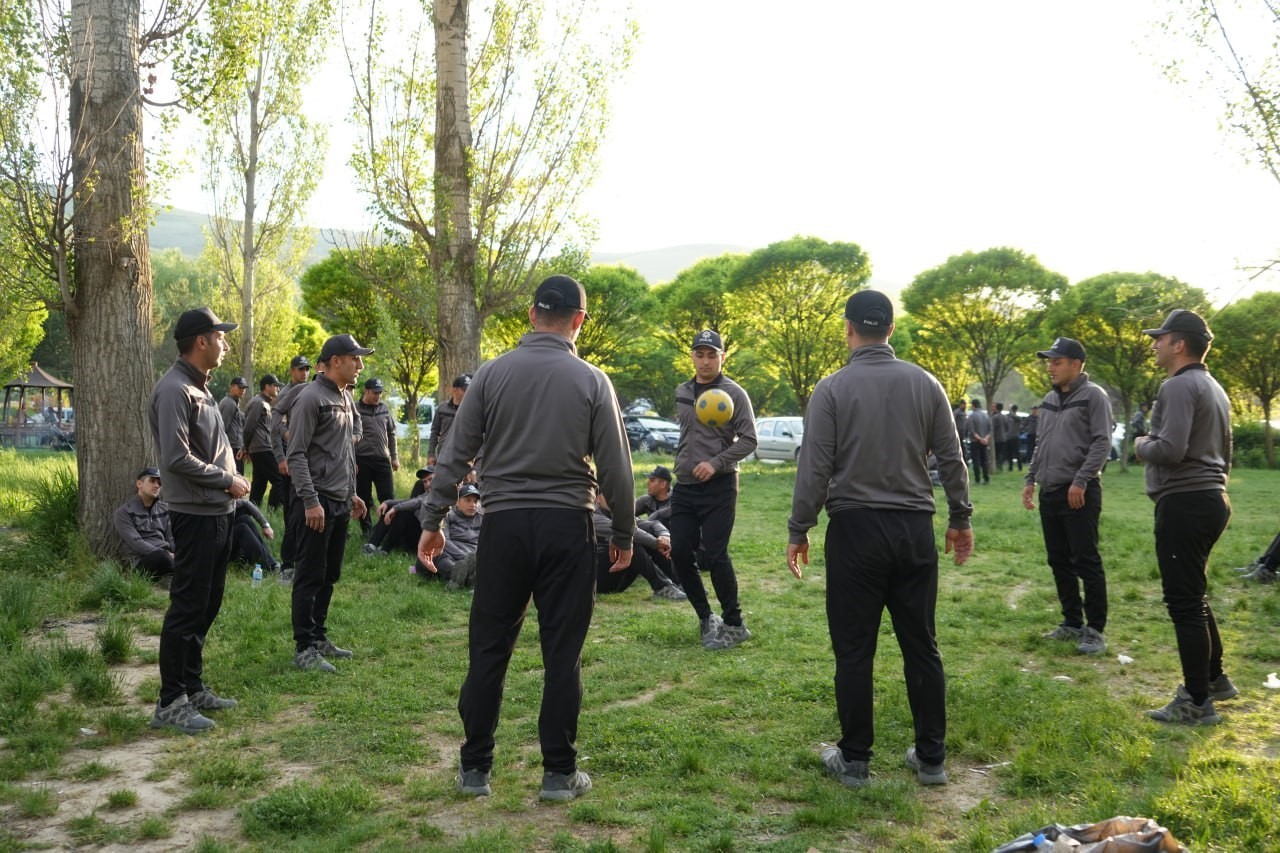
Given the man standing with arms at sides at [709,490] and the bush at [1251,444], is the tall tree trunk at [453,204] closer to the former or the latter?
the man standing with arms at sides at [709,490]

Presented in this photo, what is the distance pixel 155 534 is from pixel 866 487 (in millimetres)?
7120

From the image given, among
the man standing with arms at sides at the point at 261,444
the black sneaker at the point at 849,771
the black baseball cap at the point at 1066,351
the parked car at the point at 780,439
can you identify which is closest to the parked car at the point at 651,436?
the parked car at the point at 780,439

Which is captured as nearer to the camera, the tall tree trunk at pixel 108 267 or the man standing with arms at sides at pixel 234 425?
the tall tree trunk at pixel 108 267

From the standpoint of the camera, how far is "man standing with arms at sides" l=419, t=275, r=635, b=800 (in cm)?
430

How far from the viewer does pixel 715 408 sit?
23.0 ft

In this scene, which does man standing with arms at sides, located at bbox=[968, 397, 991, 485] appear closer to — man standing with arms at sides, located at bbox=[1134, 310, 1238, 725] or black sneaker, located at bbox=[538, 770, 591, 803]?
man standing with arms at sides, located at bbox=[1134, 310, 1238, 725]

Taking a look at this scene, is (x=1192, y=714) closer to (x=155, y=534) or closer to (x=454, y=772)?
(x=454, y=772)

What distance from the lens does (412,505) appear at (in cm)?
1074

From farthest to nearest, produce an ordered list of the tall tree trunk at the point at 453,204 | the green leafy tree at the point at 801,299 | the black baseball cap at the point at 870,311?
the green leafy tree at the point at 801,299, the tall tree trunk at the point at 453,204, the black baseball cap at the point at 870,311

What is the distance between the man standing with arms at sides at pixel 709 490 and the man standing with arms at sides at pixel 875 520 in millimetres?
2275

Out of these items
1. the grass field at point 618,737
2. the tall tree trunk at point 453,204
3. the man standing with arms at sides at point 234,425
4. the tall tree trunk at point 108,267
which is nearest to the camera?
the grass field at point 618,737

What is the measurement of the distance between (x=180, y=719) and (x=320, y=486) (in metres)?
1.77

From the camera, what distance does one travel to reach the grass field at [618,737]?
402 cm

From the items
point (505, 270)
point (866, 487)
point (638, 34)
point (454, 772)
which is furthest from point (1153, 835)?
point (638, 34)
